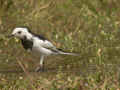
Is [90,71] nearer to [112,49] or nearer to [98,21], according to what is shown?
[112,49]

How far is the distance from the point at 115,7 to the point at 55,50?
3.44 meters

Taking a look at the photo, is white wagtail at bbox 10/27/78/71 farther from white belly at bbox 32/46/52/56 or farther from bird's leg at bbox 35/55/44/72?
bird's leg at bbox 35/55/44/72

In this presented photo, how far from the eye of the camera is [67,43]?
297 inches

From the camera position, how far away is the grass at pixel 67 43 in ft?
21.6

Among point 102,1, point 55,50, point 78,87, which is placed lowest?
point 78,87

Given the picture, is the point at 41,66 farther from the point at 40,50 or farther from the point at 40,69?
the point at 40,50

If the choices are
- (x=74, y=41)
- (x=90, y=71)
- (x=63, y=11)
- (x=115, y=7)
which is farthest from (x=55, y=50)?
(x=115, y=7)

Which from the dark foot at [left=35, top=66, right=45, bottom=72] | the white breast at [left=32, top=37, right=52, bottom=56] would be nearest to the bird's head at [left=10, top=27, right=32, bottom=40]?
the white breast at [left=32, top=37, right=52, bottom=56]

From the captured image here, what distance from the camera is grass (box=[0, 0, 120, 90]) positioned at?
6598mm

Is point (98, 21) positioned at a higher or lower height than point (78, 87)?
higher

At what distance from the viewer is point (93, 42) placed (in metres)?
7.99

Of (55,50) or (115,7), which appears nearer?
(55,50)

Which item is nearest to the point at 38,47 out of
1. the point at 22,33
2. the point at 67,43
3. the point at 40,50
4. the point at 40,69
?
the point at 40,50

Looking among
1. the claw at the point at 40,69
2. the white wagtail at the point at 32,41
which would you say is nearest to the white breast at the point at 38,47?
the white wagtail at the point at 32,41
